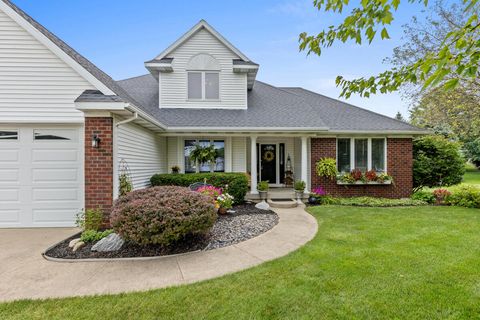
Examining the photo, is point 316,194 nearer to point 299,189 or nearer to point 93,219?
point 299,189

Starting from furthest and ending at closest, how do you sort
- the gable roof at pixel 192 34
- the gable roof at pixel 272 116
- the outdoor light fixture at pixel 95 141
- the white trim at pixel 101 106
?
the gable roof at pixel 192 34 → the gable roof at pixel 272 116 → the outdoor light fixture at pixel 95 141 → the white trim at pixel 101 106

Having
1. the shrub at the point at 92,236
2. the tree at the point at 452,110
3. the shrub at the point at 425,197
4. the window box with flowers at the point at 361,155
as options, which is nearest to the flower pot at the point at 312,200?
the window box with flowers at the point at 361,155

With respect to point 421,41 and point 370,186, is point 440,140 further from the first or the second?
point 421,41

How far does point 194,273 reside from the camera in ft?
12.6

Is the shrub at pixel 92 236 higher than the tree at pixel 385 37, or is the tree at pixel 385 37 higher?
the tree at pixel 385 37

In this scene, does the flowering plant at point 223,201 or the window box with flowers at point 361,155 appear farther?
the window box with flowers at point 361,155

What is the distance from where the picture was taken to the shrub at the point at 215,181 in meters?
8.70

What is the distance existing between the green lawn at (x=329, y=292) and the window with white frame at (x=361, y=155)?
5.92 m

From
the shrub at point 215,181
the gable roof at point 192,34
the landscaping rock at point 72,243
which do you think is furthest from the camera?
the gable roof at point 192,34

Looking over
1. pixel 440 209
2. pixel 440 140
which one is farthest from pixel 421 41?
pixel 440 209

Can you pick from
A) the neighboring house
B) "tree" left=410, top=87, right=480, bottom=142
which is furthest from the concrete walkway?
"tree" left=410, top=87, right=480, bottom=142

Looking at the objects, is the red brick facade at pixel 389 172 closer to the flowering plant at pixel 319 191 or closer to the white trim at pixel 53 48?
the flowering plant at pixel 319 191

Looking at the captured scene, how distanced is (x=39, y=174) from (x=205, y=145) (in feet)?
18.7

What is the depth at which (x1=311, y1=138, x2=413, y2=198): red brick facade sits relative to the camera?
1062cm
